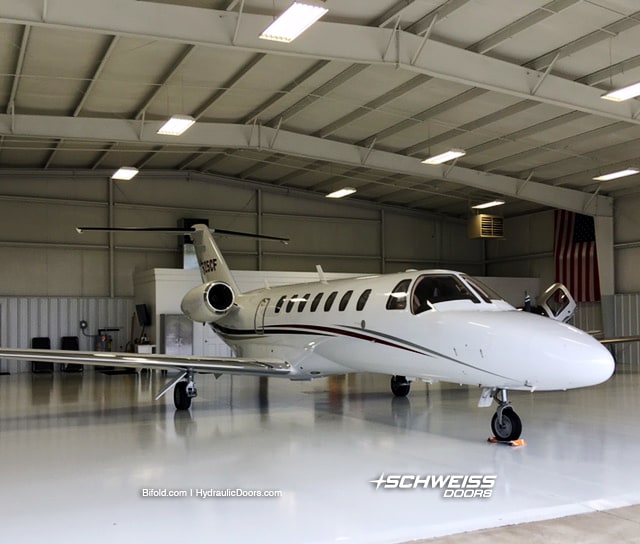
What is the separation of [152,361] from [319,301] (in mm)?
2949

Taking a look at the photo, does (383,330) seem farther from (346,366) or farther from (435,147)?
(435,147)

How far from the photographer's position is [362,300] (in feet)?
35.4

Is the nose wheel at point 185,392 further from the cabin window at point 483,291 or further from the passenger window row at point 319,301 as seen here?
the cabin window at point 483,291

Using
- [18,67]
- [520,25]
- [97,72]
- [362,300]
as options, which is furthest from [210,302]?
[520,25]

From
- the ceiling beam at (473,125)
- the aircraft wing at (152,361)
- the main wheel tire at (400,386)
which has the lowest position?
the main wheel tire at (400,386)

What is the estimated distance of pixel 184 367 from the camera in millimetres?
11414

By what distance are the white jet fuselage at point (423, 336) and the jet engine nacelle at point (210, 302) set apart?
0.65m

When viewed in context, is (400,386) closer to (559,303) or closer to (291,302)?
(291,302)

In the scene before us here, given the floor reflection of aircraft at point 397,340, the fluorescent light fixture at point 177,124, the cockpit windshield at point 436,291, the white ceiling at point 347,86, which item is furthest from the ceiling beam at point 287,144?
the cockpit windshield at point 436,291

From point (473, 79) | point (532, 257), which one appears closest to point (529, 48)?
point (473, 79)

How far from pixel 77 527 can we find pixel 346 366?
633 cm

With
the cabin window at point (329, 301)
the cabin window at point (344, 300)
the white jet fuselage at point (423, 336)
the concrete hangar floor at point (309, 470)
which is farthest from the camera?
the cabin window at point (329, 301)

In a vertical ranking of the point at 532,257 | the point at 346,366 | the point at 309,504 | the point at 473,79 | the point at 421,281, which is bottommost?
the point at 309,504

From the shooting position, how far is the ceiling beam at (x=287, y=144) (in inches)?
601
